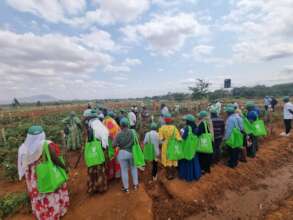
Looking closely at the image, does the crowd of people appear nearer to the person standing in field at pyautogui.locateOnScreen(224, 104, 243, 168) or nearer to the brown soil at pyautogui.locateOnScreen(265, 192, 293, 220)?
the person standing in field at pyautogui.locateOnScreen(224, 104, 243, 168)

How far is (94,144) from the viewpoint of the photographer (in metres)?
3.79

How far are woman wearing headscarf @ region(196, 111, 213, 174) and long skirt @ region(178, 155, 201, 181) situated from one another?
319mm

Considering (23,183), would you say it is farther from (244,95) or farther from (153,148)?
(244,95)

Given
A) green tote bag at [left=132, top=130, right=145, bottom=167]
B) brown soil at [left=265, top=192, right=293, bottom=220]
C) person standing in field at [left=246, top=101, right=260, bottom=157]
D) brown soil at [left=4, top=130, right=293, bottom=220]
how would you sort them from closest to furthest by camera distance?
brown soil at [left=265, top=192, right=293, bottom=220] < brown soil at [left=4, top=130, right=293, bottom=220] < green tote bag at [left=132, top=130, right=145, bottom=167] < person standing in field at [left=246, top=101, right=260, bottom=157]

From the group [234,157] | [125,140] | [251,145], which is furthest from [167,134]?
[251,145]

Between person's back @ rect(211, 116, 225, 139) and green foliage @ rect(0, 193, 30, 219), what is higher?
person's back @ rect(211, 116, 225, 139)

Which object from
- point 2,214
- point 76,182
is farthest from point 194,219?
point 2,214

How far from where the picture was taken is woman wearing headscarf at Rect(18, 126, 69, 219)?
120 inches

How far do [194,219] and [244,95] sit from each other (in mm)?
44150

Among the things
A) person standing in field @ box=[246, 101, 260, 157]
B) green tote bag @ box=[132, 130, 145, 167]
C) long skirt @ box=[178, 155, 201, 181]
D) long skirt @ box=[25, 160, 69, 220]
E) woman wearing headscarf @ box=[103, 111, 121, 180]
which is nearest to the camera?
long skirt @ box=[25, 160, 69, 220]

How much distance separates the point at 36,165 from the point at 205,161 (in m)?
3.74

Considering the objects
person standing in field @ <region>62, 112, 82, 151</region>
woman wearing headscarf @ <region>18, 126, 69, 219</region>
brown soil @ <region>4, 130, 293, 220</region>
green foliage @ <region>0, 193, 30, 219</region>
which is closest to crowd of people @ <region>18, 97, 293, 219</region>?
woman wearing headscarf @ <region>18, 126, 69, 219</region>

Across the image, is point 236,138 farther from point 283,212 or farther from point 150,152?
point 150,152

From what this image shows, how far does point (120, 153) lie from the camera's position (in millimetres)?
3949
